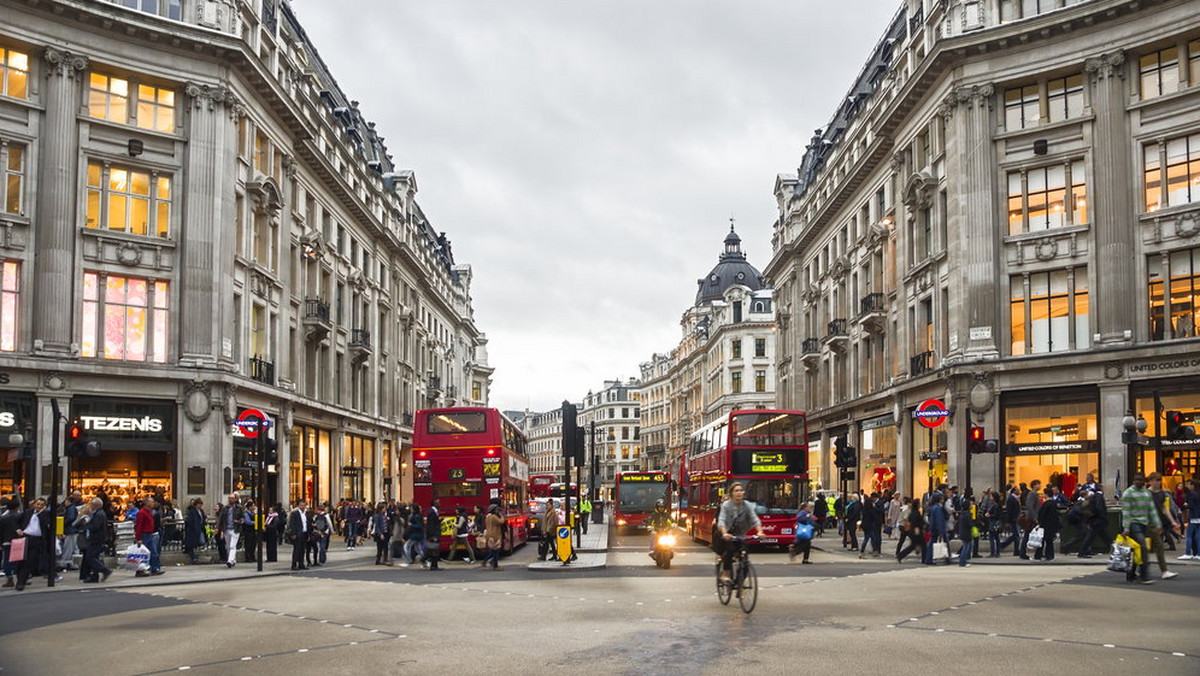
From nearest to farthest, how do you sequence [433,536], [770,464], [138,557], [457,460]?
[138,557]
[433,536]
[457,460]
[770,464]

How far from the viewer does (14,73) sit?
34.1 m

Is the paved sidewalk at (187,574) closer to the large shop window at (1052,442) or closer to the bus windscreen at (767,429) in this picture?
the bus windscreen at (767,429)

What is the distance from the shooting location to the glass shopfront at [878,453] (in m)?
48.7

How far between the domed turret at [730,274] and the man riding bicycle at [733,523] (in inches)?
4260

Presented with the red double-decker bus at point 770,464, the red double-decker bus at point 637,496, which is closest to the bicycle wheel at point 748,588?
the red double-decker bus at point 770,464

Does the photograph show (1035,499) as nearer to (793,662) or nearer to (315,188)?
(793,662)

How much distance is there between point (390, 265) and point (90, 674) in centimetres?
5866

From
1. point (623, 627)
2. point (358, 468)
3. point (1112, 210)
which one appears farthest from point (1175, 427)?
point (358, 468)

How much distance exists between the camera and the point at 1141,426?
30016 mm

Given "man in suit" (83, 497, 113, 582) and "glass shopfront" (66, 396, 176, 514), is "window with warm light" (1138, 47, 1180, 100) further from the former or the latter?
"glass shopfront" (66, 396, 176, 514)

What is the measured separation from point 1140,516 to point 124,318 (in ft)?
96.4

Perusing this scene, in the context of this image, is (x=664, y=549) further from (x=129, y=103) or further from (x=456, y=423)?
(x=129, y=103)

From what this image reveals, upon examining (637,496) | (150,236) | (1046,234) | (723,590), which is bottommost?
(637,496)

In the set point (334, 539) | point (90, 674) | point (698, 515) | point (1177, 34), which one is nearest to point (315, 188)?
point (334, 539)
